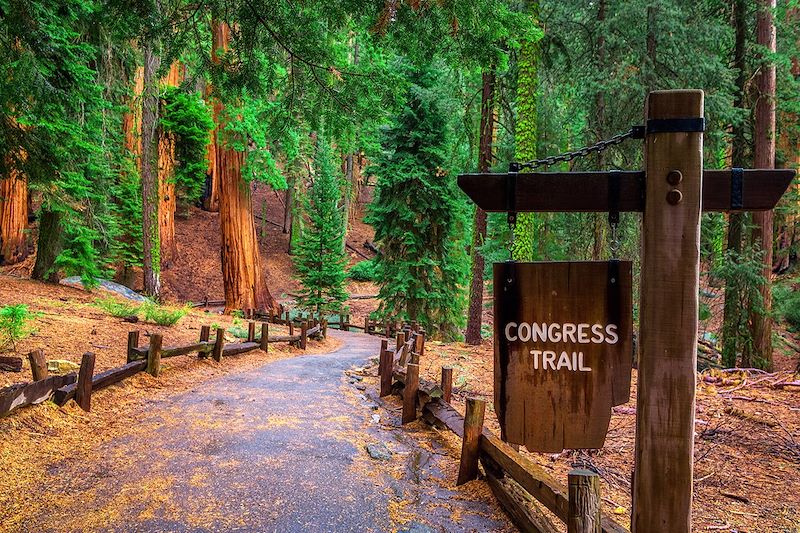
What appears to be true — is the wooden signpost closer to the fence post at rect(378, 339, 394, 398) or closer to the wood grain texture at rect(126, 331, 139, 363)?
the fence post at rect(378, 339, 394, 398)

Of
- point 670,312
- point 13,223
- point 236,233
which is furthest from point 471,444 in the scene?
point 13,223

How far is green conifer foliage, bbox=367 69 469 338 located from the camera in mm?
17766

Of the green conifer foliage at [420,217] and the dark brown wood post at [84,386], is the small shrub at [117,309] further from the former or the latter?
the green conifer foliage at [420,217]

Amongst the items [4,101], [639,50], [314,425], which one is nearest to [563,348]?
[314,425]

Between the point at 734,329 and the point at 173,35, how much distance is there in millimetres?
12972

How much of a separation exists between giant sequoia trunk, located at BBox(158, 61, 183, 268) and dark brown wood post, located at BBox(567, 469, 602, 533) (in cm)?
1979

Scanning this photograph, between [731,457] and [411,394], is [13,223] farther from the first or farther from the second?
[731,457]

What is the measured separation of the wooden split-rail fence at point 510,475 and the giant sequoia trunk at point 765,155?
898 centimetres

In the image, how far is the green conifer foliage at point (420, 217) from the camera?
1777 cm

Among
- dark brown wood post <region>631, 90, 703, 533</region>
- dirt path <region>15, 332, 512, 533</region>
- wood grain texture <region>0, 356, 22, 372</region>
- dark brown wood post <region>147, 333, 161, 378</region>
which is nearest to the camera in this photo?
dark brown wood post <region>631, 90, 703, 533</region>

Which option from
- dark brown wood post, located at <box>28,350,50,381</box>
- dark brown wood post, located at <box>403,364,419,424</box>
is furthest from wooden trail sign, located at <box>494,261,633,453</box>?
dark brown wood post, located at <box>28,350,50,381</box>

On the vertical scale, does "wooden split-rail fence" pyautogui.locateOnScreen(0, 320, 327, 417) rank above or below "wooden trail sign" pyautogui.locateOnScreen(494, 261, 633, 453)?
below

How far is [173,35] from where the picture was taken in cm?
616

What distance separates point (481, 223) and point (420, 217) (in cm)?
313
